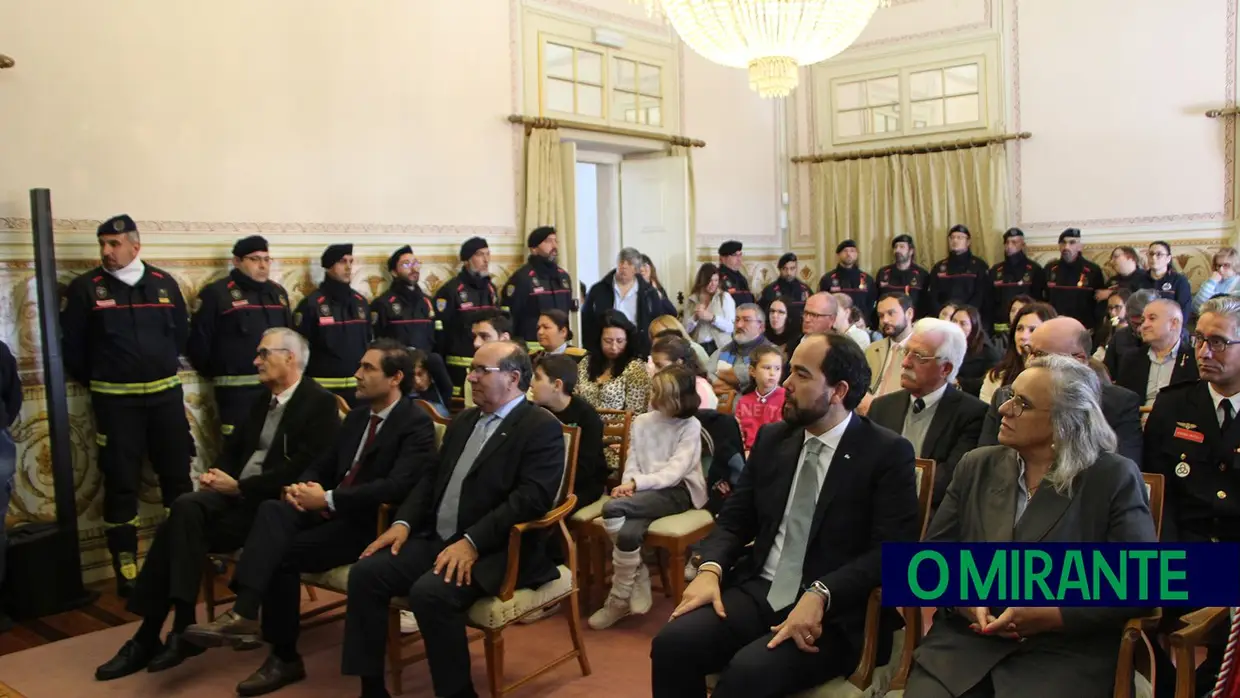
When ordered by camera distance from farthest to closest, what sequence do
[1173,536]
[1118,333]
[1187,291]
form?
[1187,291] → [1118,333] → [1173,536]

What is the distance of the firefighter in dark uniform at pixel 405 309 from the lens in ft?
20.4

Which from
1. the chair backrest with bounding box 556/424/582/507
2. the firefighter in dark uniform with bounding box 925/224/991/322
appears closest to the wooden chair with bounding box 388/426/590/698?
the chair backrest with bounding box 556/424/582/507

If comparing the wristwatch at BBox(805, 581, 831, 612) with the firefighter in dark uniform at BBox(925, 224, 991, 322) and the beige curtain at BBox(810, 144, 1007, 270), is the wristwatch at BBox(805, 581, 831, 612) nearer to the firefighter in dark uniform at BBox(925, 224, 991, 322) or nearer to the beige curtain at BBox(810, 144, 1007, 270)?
the firefighter in dark uniform at BBox(925, 224, 991, 322)

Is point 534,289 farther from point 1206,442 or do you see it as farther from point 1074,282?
point 1206,442

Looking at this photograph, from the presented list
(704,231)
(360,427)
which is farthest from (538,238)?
(360,427)

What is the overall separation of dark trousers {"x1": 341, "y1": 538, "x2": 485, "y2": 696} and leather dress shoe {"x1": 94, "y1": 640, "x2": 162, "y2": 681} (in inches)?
41.3

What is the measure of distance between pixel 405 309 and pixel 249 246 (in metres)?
1.11

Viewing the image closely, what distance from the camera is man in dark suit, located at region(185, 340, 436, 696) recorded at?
3.37 meters

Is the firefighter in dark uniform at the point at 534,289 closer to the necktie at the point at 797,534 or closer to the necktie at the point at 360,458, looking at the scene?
the necktie at the point at 360,458

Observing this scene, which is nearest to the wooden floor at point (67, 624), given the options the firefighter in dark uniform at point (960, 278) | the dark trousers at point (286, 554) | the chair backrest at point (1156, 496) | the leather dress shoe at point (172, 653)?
the leather dress shoe at point (172, 653)

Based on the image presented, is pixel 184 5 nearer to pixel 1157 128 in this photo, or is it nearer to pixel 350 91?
pixel 350 91

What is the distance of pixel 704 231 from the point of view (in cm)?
911

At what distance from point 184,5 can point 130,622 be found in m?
3.39

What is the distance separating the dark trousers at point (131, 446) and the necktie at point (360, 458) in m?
1.80
